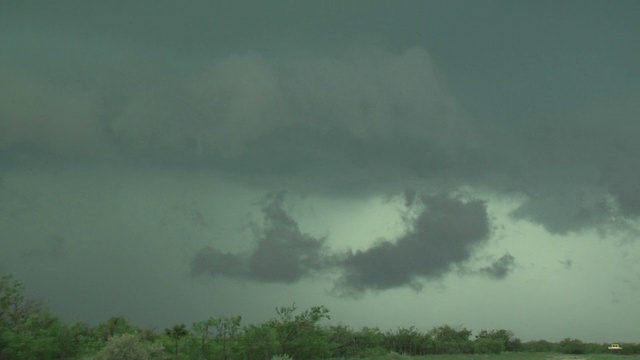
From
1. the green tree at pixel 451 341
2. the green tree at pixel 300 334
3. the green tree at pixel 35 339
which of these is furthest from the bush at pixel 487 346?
the green tree at pixel 35 339

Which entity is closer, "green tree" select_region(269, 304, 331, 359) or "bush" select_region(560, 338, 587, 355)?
"green tree" select_region(269, 304, 331, 359)

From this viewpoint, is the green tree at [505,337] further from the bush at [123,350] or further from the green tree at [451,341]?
the bush at [123,350]

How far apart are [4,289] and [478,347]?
6952 cm

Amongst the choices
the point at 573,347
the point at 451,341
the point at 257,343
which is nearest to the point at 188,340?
the point at 257,343

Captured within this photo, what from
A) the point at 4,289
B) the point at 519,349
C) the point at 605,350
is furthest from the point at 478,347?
the point at 4,289

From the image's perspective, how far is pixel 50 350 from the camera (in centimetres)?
3681

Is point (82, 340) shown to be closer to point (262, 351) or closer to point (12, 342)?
point (12, 342)

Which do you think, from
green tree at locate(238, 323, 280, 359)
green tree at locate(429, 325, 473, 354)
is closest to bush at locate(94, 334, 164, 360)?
green tree at locate(238, 323, 280, 359)

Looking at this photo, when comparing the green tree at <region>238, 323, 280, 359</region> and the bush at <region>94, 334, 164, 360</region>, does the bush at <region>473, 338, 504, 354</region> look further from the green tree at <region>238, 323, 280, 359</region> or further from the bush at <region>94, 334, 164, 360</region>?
the bush at <region>94, 334, 164, 360</region>

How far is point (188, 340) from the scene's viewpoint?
136 ft

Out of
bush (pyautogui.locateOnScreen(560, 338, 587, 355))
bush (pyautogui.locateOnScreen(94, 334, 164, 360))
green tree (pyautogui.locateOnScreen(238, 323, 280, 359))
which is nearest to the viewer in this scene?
bush (pyautogui.locateOnScreen(94, 334, 164, 360))

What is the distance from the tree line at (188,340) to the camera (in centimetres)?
3566

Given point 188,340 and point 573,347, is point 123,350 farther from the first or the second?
point 573,347

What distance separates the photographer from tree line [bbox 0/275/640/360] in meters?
35.7
